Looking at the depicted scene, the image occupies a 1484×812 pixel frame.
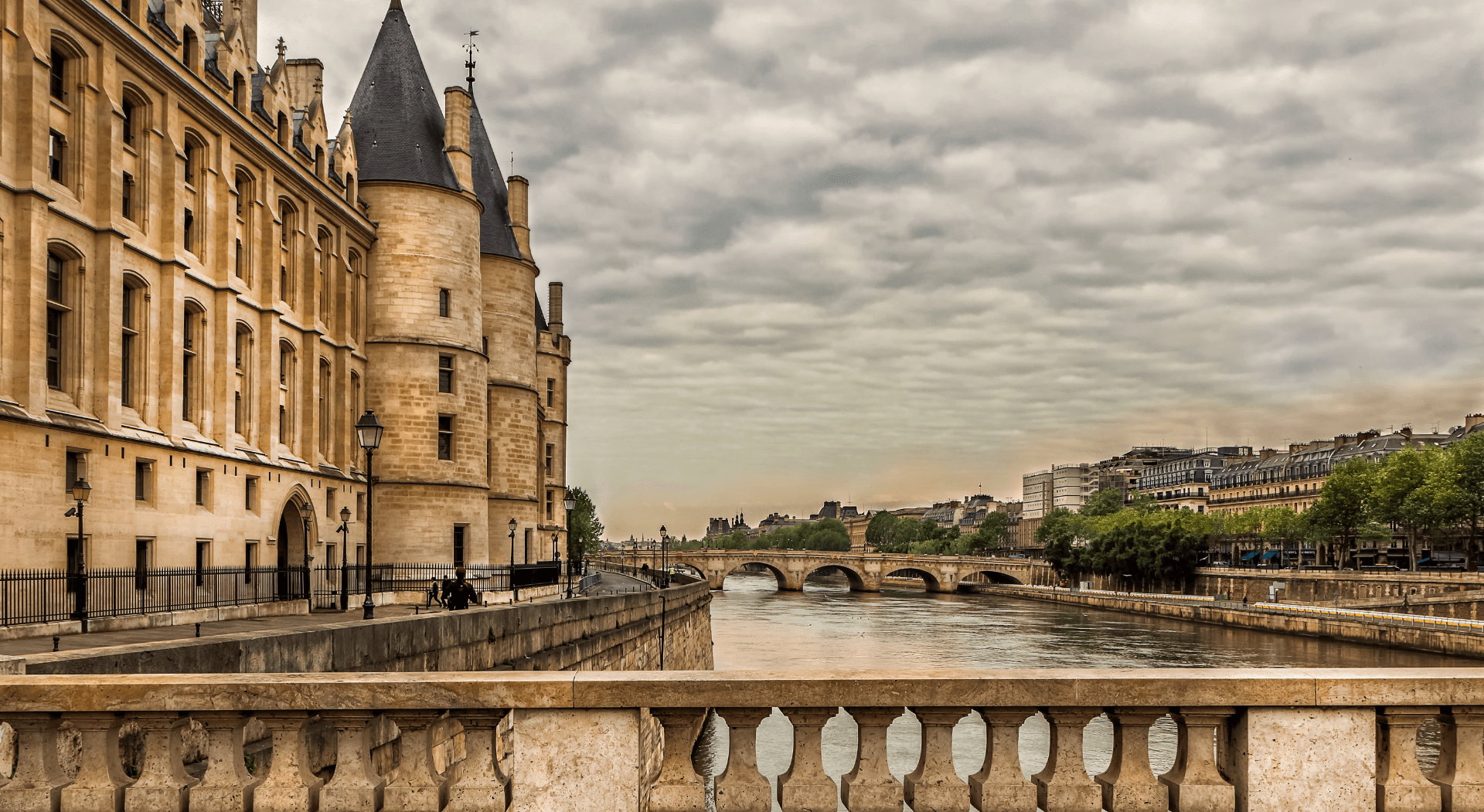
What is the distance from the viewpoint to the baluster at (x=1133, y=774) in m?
4.77

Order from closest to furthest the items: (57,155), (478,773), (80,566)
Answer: (478,773), (80,566), (57,155)

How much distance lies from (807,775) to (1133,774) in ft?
4.63

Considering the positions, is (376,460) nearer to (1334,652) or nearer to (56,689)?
(56,689)

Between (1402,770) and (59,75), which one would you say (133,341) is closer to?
(59,75)

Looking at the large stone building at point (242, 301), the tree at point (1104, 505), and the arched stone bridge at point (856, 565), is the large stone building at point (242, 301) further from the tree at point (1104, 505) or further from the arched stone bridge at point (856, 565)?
the tree at point (1104, 505)

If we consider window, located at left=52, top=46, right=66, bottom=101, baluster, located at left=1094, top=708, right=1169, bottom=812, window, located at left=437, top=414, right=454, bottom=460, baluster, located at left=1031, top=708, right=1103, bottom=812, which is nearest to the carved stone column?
baluster, located at left=1031, top=708, right=1103, bottom=812

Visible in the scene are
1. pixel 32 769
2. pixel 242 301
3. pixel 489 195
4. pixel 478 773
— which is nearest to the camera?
pixel 32 769

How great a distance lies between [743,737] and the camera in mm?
4750

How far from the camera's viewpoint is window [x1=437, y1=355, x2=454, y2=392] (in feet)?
122

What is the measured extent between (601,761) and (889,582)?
152361mm

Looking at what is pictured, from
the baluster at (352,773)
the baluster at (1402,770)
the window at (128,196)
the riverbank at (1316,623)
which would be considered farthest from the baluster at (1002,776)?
the riverbank at (1316,623)

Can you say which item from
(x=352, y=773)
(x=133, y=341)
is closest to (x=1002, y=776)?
(x=352, y=773)

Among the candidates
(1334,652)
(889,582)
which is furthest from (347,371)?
(889,582)

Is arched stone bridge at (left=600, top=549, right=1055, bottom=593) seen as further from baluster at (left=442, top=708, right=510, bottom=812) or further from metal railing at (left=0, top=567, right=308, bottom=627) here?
baluster at (left=442, top=708, right=510, bottom=812)
